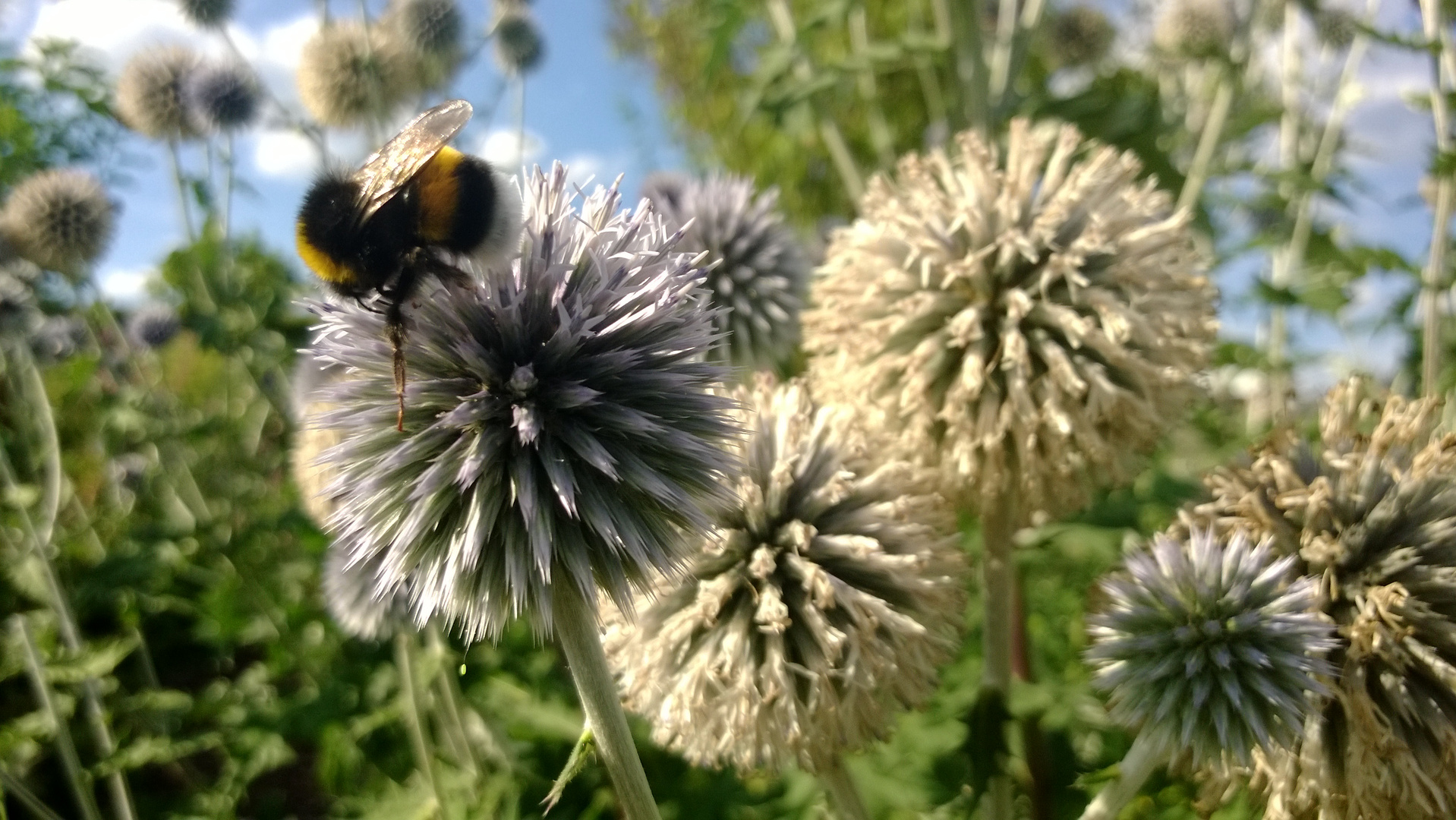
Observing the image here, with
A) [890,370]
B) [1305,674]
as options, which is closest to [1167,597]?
[1305,674]

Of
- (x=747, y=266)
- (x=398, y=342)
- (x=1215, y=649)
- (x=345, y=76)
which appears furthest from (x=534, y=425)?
(x=345, y=76)

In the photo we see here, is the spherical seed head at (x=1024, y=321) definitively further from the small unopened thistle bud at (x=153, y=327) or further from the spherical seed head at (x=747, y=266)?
the small unopened thistle bud at (x=153, y=327)

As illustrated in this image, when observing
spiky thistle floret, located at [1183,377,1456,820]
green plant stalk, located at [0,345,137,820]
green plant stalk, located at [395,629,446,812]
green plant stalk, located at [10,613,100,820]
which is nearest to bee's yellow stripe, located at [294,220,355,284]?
spiky thistle floret, located at [1183,377,1456,820]

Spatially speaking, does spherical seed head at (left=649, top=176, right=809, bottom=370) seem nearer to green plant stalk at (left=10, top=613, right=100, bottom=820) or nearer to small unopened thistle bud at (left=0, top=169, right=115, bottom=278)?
green plant stalk at (left=10, top=613, right=100, bottom=820)

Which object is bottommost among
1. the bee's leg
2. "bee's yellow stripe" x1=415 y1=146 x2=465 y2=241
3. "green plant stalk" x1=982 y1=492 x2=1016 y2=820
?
"green plant stalk" x1=982 y1=492 x2=1016 y2=820

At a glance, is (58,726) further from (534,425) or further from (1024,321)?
(1024,321)

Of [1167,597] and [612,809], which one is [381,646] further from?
[1167,597]

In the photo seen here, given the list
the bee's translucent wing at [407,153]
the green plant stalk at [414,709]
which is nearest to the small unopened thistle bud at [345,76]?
the green plant stalk at [414,709]
